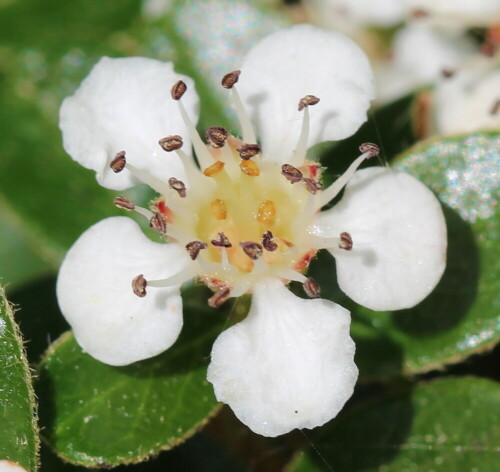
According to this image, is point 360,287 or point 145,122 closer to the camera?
point 360,287

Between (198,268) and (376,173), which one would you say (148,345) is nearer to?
(198,268)

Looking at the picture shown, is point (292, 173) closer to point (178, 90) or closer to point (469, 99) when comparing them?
point (178, 90)

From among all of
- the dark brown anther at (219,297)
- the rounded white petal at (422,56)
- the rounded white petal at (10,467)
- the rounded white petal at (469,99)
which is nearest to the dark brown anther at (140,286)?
the dark brown anther at (219,297)

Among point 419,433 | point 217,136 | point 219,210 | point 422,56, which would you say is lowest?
point 419,433

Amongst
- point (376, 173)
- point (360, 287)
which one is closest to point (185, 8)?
point (376, 173)

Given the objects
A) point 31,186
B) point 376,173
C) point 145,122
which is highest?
point 145,122

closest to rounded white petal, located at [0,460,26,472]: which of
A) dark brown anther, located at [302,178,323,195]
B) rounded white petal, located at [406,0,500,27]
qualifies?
dark brown anther, located at [302,178,323,195]

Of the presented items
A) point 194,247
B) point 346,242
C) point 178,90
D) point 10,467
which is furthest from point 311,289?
point 10,467
